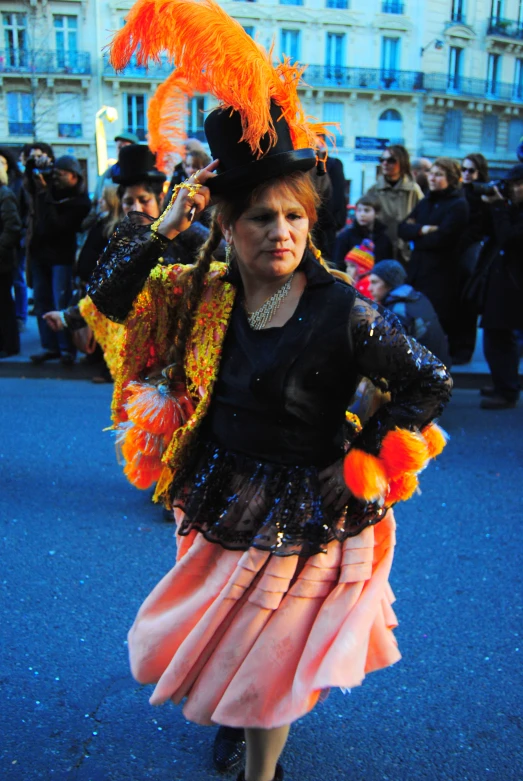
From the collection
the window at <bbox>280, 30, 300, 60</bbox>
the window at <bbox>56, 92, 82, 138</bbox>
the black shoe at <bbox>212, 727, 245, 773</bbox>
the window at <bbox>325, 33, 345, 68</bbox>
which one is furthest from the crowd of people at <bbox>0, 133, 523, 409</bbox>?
the window at <bbox>325, 33, 345, 68</bbox>

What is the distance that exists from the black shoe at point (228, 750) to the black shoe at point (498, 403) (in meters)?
4.77

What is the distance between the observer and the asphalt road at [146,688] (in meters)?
2.33

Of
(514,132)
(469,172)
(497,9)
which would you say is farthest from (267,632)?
(497,9)

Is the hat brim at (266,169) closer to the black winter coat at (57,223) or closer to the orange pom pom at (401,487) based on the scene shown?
the orange pom pom at (401,487)

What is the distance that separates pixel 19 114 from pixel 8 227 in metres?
29.5

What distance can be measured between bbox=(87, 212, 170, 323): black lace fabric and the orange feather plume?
0.39 m

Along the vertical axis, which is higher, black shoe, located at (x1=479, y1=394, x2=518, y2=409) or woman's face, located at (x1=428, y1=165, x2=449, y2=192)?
woman's face, located at (x1=428, y1=165, x2=449, y2=192)

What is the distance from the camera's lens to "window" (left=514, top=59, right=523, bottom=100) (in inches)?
1586

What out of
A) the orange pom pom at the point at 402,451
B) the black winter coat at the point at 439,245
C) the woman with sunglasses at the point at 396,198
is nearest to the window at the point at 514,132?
the woman with sunglasses at the point at 396,198

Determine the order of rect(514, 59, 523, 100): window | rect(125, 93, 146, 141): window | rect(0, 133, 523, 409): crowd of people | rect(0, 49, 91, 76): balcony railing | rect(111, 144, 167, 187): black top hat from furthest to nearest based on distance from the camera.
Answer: rect(514, 59, 523, 100): window
rect(125, 93, 146, 141): window
rect(0, 49, 91, 76): balcony railing
rect(0, 133, 523, 409): crowd of people
rect(111, 144, 167, 187): black top hat

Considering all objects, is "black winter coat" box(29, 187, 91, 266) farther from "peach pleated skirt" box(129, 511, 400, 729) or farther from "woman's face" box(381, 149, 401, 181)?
"peach pleated skirt" box(129, 511, 400, 729)

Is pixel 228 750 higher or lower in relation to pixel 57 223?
lower

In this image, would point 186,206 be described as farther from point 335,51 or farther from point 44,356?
point 335,51

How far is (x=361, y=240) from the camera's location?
704 cm
